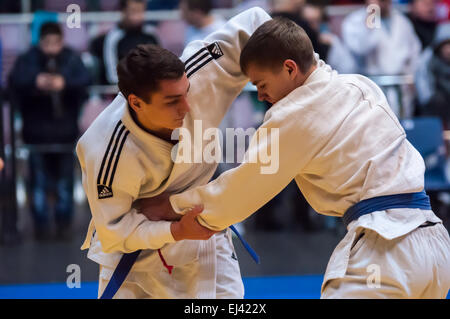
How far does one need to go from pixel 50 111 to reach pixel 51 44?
58 centimetres

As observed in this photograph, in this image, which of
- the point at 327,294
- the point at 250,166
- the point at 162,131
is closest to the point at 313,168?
the point at 250,166

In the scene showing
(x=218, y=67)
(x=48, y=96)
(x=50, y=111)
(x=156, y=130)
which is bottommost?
(x=50, y=111)

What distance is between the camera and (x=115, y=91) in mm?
6117

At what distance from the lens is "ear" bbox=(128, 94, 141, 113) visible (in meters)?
2.67

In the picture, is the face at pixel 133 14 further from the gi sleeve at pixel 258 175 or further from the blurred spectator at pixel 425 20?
the gi sleeve at pixel 258 175

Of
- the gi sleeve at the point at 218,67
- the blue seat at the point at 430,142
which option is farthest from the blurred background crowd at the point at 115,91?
the gi sleeve at the point at 218,67

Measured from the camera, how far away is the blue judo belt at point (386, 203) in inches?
94.3

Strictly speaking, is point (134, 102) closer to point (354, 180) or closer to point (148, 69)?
point (148, 69)

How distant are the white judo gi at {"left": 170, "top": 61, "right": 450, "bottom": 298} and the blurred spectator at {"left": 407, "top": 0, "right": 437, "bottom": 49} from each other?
164 inches

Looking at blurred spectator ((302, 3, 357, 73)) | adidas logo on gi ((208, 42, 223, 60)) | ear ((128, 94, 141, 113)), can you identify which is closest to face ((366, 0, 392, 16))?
blurred spectator ((302, 3, 357, 73))

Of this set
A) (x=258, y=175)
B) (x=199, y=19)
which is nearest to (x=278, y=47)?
(x=258, y=175)

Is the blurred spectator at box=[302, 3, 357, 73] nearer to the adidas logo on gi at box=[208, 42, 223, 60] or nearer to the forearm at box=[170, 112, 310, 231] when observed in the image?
the adidas logo on gi at box=[208, 42, 223, 60]

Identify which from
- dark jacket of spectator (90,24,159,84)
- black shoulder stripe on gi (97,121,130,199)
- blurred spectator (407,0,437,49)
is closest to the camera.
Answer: black shoulder stripe on gi (97,121,130,199)

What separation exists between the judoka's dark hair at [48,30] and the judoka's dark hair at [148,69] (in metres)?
3.31
